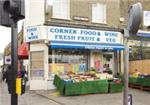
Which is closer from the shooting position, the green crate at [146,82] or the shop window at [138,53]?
the green crate at [146,82]

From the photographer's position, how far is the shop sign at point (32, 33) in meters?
22.5

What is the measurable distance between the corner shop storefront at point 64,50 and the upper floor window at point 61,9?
88 cm

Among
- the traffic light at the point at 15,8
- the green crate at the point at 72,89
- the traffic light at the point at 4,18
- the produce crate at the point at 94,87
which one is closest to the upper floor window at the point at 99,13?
the produce crate at the point at 94,87

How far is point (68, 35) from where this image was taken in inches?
899

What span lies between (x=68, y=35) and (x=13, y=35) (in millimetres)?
15993

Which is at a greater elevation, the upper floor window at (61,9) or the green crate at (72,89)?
the upper floor window at (61,9)

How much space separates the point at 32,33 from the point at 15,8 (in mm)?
16461

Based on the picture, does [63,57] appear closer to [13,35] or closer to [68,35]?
[68,35]

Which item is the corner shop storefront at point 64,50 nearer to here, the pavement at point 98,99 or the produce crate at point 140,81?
the pavement at point 98,99

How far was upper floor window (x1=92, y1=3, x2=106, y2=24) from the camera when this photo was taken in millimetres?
24459

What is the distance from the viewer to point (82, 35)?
2350cm

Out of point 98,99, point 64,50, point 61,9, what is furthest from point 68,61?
point 98,99

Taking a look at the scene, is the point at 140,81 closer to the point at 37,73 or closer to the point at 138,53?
the point at 138,53

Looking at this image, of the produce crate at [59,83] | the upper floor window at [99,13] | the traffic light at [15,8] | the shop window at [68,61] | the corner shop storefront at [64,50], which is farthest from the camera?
the upper floor window at [99,13]
